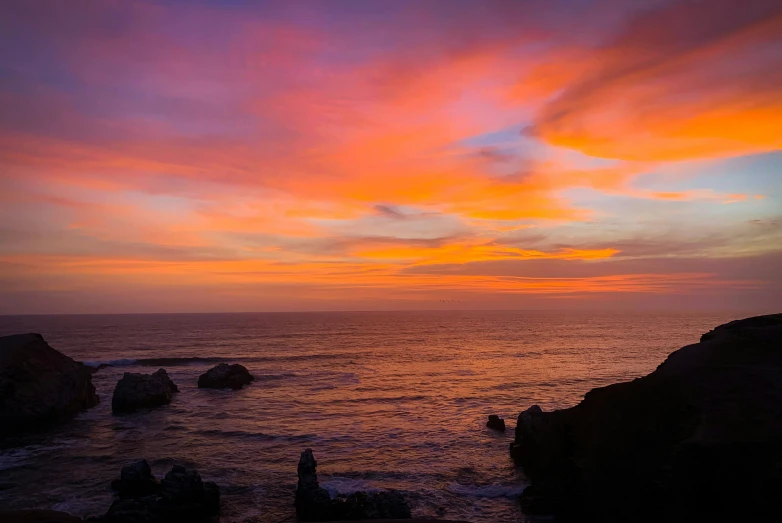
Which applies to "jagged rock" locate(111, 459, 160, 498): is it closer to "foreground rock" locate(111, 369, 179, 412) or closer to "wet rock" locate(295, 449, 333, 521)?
"wet rock" locate(295, 449, 333, 521)

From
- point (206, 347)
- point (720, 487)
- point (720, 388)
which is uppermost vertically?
point (720, 388)

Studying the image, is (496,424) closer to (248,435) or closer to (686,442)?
(248,435)

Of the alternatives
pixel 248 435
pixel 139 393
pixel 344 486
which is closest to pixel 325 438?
pixel 248 435

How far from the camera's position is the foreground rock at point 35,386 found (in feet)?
98.2

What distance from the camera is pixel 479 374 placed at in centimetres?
5472

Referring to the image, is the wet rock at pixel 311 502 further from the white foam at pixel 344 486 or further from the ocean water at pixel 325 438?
the white foam at pixel 344 486

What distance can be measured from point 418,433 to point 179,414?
20238 mm

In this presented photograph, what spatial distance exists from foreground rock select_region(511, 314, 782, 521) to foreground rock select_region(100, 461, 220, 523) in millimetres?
13076

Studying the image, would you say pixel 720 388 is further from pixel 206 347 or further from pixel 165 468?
pixel 206 347

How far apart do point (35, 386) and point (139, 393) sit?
23.4 feet

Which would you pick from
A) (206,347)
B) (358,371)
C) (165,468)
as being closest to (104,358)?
(206,347)

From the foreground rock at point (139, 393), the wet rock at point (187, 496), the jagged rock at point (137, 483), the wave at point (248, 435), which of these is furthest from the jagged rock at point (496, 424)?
the foreground rock at point (139, 393)

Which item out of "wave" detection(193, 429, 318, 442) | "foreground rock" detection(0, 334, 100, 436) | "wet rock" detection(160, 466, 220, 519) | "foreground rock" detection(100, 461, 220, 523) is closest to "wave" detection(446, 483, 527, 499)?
"wet rock" detection(160, 466, 220, 519)

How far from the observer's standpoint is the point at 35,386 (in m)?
32.3
